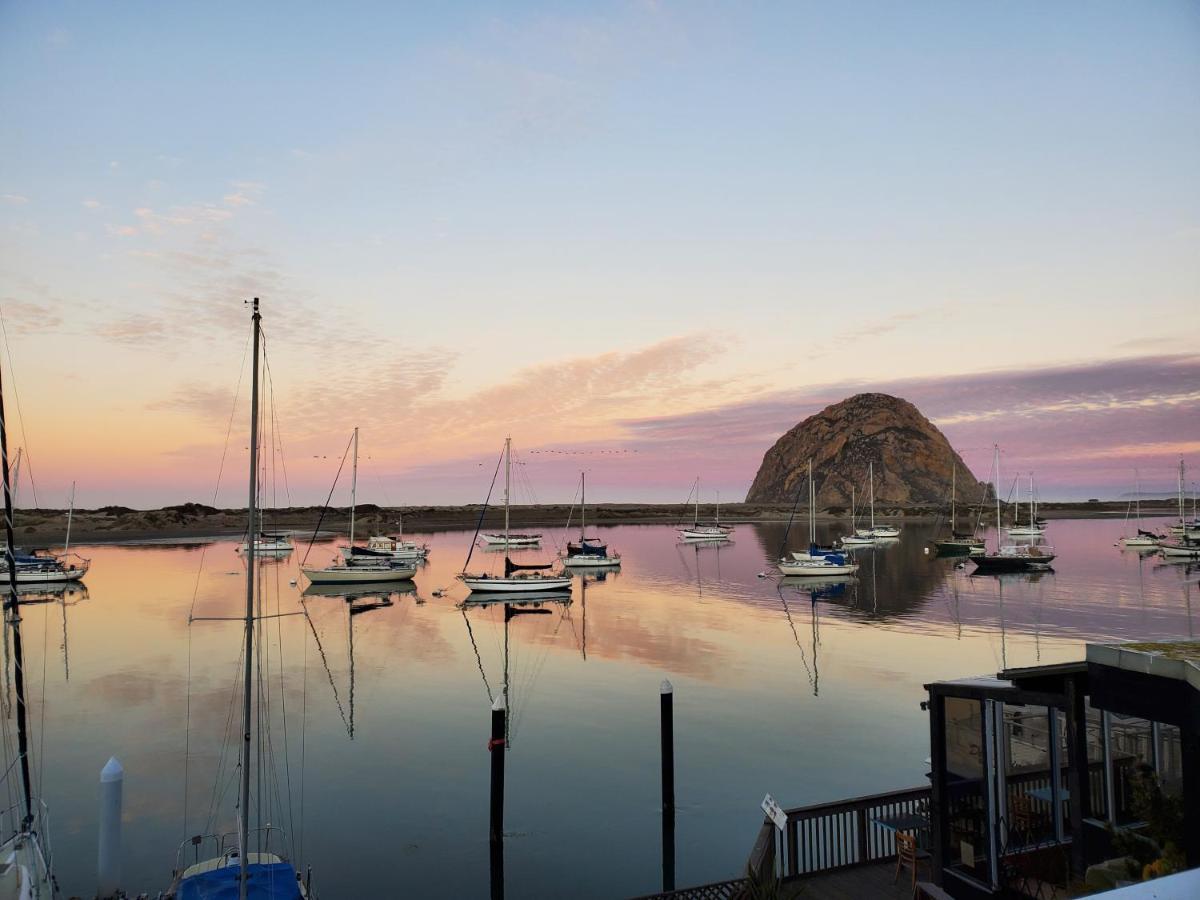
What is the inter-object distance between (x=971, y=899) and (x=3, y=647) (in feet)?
168

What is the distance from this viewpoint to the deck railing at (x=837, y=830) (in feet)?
48.0

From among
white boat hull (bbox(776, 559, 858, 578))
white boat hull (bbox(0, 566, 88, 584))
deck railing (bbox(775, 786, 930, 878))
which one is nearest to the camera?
deck railing (bbox(775, 786, 930, 878))

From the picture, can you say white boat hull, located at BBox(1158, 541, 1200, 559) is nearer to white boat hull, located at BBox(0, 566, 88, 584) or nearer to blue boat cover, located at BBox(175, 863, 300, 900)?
blue boat cover, located at BBox(175, 863, 300, 900)

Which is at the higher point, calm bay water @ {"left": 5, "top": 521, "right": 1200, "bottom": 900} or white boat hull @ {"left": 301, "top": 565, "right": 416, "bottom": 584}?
white boat hull @ {"left": 301, "top": 565, "right": 416, "bottom": 584}

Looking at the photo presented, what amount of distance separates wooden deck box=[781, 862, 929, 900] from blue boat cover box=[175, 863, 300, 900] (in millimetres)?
8877

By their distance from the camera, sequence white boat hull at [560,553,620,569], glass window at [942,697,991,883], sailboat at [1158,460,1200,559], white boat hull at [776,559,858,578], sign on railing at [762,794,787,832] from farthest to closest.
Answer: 1. sailboat at [1158,460,1200,559]
2. white boat hull at [560,553,620,569]
3. white boat hull at [776,559,858,578]
4. sign on railing at [762,794,787,832]
5. glass window at [942,697,991,883]

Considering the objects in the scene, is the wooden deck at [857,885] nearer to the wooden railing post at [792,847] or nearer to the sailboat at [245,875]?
the wooden railing post at [792,847]

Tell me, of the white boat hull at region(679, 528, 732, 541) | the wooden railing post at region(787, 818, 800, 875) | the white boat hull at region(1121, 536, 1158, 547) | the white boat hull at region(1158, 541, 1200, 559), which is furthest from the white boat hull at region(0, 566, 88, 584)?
the white boat hull at region(1121, 536, 1158, 547)

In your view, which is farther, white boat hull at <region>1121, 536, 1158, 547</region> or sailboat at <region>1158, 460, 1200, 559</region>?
white boat hull at <region>1121, 536, 1158, 547</region>

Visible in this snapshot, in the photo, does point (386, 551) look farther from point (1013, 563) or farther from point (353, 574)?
point (1013, 563)

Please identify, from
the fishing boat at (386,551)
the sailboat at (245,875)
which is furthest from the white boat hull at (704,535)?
the sailboat at (245,875)

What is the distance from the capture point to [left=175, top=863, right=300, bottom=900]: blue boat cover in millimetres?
14242

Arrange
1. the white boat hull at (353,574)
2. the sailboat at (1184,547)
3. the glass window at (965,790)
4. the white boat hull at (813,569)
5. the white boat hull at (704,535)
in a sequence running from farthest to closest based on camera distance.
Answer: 1. the white boat hull at (704,535)
2. the sailboat at (1184,547)
3. the white boat hull at (813,569)
4. the white boat hull at (353,574)
5. the glass window at (965,790)

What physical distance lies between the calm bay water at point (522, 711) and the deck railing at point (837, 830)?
382 cm
